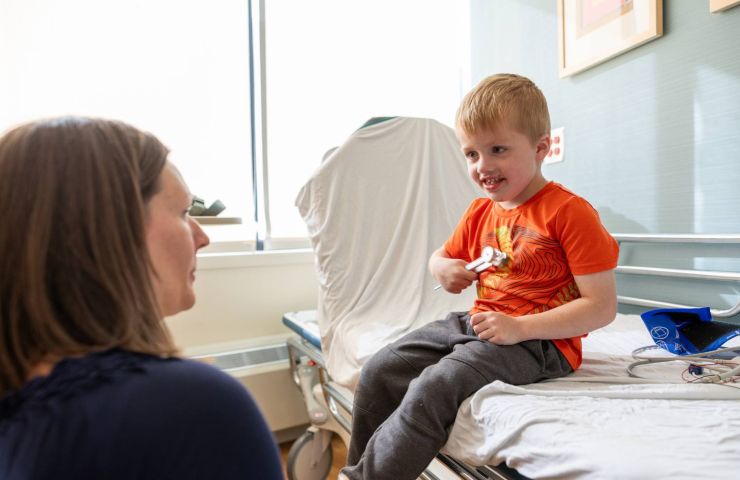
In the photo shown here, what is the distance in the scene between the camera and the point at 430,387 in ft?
2.54

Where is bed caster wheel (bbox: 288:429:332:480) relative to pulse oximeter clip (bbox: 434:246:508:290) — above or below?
below

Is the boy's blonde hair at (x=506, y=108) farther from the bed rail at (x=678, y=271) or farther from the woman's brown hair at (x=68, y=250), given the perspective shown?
the woman's brown hair at (x=68, y=250)

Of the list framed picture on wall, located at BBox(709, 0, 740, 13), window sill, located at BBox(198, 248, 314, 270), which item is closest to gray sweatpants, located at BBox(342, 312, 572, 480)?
framed picture on wall, located at BBox(709, 0, 740, 13)

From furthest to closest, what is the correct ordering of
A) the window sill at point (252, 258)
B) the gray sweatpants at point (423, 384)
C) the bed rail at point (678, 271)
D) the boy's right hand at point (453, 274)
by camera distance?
the window sill at point (252, 258) < the bed rail at point (678, 271) < the boy's right hand at point (453, 274) < the gray sweatpants at point (423, 384)

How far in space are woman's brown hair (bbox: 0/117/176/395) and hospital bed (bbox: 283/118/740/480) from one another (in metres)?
0.48

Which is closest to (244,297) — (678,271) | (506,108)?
(506,108)

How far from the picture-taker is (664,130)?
1.35m

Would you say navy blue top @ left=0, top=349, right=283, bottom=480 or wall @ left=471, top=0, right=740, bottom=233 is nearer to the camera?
navy blue top @ left=0, top=349, right=283, bottom=480

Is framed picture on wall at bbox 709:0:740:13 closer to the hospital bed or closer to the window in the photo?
the hospital bed

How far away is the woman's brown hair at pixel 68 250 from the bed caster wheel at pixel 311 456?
1162 mm

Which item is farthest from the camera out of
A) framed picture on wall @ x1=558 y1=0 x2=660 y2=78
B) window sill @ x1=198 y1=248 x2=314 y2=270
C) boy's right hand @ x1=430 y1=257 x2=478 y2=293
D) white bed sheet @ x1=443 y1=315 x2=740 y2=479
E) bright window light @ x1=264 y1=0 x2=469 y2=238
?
bright window light @ x1=264 y1=0 x2=469 y2=238

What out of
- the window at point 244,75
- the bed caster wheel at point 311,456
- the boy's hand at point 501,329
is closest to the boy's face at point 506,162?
the boy's hand at point 501,329

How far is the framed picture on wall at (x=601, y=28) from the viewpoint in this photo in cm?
137

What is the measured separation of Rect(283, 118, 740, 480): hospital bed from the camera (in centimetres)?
57
